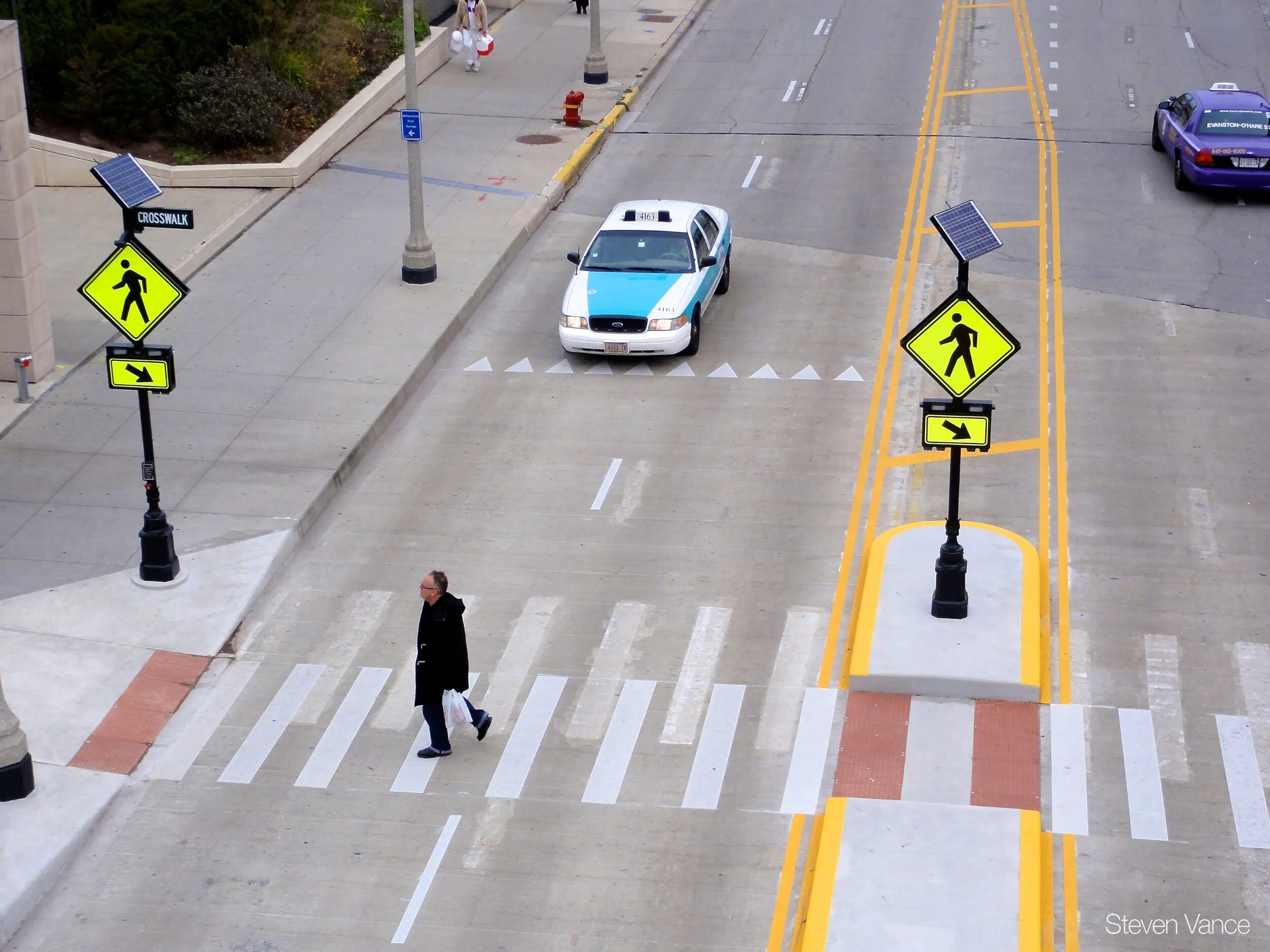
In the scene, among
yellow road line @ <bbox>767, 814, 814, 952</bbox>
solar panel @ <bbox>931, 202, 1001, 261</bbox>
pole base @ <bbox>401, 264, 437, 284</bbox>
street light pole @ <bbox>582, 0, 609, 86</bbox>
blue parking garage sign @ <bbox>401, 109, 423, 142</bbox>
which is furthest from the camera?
street light pole @ <bbox>582, 0, 609, 86</bbox>

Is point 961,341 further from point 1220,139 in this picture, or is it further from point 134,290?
point 1220,139

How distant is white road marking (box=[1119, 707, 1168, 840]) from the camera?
1288 cm

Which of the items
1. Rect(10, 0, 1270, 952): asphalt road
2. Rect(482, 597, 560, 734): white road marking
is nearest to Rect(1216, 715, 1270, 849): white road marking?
Rect(10, 0, 1270, 952): asphalt road

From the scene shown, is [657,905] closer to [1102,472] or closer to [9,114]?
[1102,472]

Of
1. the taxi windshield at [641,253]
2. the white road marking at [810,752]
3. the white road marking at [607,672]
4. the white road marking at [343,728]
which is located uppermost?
the taxi windshield at [641,253]

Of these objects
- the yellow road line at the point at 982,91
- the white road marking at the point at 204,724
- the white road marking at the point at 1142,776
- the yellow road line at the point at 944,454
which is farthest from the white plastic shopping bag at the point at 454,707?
the yellow road line at the point at 982,91

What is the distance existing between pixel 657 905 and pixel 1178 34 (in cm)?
A: 3342

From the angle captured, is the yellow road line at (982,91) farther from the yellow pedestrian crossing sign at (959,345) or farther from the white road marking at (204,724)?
the white road marking at (204,724)

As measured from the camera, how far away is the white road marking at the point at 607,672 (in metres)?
14.5

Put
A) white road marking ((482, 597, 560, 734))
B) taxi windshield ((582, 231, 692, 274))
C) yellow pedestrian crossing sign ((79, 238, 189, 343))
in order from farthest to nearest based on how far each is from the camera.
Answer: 1. taxi windshield ((582, 231, 692, 274))
2. yellow pedestrian crossing sign ((79, 238, 189, 343))
3. white road marking ((482, 597, 560, 734))

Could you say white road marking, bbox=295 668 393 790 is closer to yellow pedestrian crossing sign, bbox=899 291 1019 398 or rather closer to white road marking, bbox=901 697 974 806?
white road marking, bbox=901 697 974 806

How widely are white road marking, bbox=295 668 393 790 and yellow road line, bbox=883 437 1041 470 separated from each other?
686 centimetres

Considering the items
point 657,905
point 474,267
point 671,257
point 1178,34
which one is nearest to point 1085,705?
point 657,905

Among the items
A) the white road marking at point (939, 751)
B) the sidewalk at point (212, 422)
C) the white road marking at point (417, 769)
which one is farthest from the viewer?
the sidewalk at point (212, 422)
